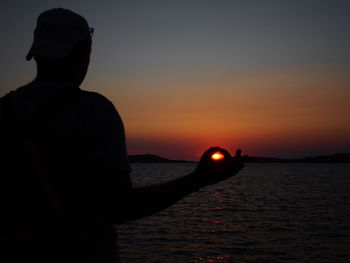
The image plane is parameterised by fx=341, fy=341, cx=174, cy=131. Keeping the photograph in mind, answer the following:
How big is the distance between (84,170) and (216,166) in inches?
25.4

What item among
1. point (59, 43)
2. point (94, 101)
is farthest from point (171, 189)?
point (59, 43)

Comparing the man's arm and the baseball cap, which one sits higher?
the baseball cap

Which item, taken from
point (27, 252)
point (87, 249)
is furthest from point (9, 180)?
point (87, 249)

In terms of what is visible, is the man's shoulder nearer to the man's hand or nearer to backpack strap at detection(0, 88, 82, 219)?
backpack strap at detection(0, 88, 82, 219)

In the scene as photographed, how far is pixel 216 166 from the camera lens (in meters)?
1.72

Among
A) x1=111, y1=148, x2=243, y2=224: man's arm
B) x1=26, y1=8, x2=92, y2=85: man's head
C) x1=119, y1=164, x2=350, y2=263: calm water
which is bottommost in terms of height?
x1=119, y1=164, x2=350, y2=263: calm water

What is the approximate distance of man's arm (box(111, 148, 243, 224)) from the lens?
5.51ft

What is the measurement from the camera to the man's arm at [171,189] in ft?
5.51

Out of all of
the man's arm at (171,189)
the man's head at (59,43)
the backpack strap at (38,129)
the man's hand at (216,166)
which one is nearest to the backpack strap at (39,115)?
the backpack strap at (38,129)

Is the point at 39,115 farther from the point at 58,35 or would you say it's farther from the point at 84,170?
the point at 58,35

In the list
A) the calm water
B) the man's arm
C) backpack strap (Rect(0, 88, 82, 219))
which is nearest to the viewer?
backpack strap (Rect(0, 88, 82, 219))

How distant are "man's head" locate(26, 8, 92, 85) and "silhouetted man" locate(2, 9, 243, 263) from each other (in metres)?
0.01

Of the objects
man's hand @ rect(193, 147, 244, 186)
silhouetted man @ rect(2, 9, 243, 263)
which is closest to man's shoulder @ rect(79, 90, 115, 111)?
silhouetted man @ rect(2, 9, 243, 263)

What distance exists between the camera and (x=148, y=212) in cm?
175
